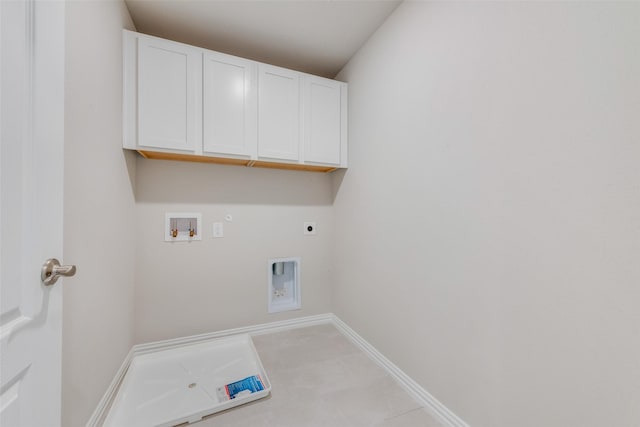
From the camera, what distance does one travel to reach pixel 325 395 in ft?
5.11

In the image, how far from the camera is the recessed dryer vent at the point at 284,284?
243 cm

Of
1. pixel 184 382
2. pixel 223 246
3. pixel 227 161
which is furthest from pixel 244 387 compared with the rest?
pixel 227 161

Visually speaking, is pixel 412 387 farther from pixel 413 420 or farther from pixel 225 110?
pixel 225 110

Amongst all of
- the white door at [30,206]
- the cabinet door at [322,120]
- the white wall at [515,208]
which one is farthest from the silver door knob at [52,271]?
the cabinet door at [322,120]

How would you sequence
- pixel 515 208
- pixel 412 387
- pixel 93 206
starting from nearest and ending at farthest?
1. pixel 515 208
2. pixel 93 206
3. pixel 412 387

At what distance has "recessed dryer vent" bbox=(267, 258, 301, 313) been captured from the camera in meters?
2.43

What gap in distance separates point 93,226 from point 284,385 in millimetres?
1451

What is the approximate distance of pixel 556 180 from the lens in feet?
3.03

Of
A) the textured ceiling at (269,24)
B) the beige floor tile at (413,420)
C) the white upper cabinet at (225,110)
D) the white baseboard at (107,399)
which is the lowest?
the beige floor tile at (413,420)

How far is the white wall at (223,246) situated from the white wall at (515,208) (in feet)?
3.00

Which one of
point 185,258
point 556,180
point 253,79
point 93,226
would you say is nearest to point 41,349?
point 93,226

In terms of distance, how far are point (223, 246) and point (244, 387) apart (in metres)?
1.10

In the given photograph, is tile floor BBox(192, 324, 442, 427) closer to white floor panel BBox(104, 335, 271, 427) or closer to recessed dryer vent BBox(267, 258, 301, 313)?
white floor panel BBox(104, 335, 271, 427)

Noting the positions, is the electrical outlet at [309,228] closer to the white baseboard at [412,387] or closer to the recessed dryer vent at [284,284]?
the recessed dryer vent at [284,284]
